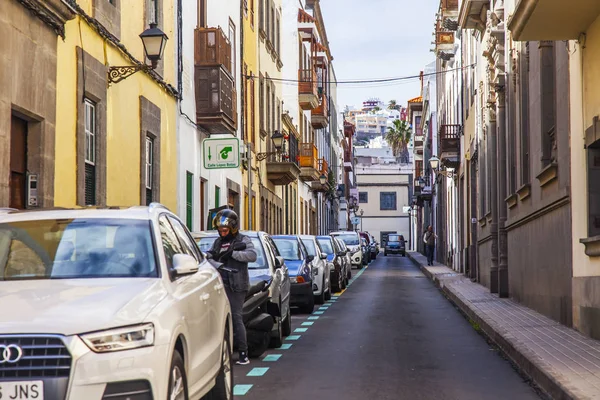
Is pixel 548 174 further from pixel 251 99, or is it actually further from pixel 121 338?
pixel 251 99

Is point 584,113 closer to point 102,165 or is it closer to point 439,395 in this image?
point 439,395

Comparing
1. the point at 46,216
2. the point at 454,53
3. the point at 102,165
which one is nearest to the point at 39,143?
the point at 102,165

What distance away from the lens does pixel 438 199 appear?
58531 mm

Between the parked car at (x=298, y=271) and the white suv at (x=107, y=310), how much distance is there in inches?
463

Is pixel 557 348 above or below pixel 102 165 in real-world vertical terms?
below

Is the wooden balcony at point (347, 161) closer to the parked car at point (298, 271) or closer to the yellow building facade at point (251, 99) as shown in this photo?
the yellow building facade at point (251, 99)

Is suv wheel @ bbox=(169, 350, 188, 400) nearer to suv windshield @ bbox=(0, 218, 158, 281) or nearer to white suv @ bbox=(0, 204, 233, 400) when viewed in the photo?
white suv @ bbox=(0, 204, 233, 400)

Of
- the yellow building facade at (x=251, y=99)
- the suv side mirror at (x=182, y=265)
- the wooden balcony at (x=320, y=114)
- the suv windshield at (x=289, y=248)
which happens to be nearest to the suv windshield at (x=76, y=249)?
the suv side mirror at (x=182, y=265)

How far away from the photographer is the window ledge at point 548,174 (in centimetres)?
1655

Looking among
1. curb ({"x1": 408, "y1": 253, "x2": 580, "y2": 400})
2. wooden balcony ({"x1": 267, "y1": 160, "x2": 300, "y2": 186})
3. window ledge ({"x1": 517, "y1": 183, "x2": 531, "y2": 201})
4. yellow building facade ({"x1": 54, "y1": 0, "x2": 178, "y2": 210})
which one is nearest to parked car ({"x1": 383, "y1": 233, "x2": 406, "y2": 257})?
wooden balcony ({"x1": 267, "y1": 160, "x2": 300, "y2": 186})

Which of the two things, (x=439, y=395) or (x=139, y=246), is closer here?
(x=139, y=246)

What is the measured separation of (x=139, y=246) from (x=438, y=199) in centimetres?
5197

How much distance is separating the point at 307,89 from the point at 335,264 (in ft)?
80.6

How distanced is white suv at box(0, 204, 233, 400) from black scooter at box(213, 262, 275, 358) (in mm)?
3923
